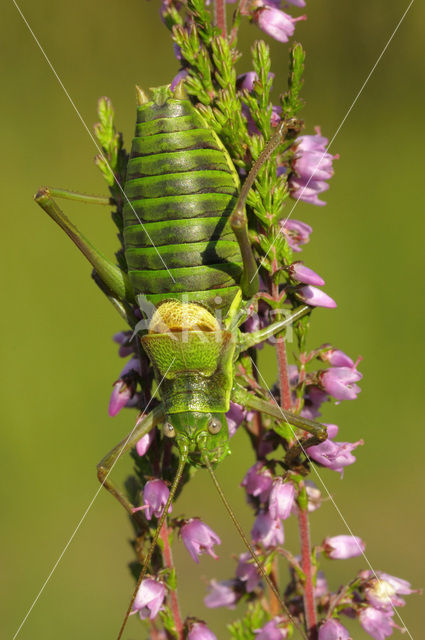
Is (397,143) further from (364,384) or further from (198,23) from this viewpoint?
(198,23)

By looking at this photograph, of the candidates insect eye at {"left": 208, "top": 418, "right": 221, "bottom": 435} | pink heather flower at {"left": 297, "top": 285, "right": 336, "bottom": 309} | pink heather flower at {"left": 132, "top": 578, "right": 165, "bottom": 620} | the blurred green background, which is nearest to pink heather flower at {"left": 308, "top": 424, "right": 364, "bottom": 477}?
insect eye at {"left": 208, "top": 418, "right": 221, "bottom": 435}

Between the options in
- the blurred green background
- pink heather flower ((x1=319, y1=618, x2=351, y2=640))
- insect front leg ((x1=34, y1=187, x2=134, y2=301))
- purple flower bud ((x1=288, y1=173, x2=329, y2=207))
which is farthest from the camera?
the blurred green background

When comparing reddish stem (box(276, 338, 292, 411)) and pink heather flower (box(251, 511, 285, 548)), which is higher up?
reddish stem (box(276, 338, 292, 411))

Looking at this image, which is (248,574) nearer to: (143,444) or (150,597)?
(150,597)

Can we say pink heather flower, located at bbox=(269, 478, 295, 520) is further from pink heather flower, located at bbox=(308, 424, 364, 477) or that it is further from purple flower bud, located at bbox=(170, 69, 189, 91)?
purple flower bud, located at bbox=(170, 69, 189, 91)

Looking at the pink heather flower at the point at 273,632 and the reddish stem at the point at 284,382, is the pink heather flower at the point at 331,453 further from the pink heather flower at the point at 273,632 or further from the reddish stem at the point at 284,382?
the pink heather flower at the point at 273,632

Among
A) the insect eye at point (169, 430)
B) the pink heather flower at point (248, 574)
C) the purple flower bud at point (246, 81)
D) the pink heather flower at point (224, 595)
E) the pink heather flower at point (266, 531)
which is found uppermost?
the purple flower bud at point (246, 81)

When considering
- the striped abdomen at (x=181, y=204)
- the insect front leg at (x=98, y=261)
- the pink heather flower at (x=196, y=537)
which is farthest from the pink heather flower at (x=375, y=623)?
the insect front leg at (x=98, y=261)
